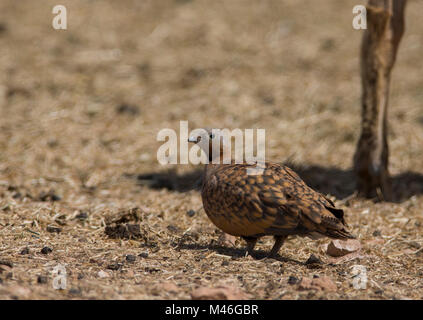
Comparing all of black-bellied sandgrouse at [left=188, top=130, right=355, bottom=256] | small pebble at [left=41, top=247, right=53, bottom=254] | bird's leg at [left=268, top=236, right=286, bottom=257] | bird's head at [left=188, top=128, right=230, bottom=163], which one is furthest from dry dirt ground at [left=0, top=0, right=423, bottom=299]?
bird's head at [left=188, top=128, right=230, bottom=163]

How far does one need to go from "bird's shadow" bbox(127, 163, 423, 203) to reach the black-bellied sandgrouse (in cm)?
226

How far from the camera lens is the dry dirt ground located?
462 cm

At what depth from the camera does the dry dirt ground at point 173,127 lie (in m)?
4.62

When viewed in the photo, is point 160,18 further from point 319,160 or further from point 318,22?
point 319,160

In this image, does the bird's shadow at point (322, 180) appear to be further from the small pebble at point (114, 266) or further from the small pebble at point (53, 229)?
the small pebble at point (114, 266)

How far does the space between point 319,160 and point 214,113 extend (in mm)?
2296

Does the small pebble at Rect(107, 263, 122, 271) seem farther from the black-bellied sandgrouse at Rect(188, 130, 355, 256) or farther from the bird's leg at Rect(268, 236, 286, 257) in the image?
the bird's leg at Rect(268, 236, 286, 257)

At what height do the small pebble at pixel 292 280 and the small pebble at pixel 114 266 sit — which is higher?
the small pebble at pixel 114 266

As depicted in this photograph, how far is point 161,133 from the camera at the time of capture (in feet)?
30.3

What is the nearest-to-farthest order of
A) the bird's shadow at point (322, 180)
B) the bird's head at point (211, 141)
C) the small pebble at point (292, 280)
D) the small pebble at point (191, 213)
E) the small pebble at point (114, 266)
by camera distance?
1. the small pebble at point (292, 280)
2. the small pebble at point (114, 266)
3. the bird's head at point (211, 141)
4. the small pebble at point (191, 213)
5. the bird's shadow at point (322, 180)

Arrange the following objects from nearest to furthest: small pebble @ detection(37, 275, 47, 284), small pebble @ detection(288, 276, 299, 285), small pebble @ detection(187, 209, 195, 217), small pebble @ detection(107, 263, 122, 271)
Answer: small pebble @ detection(37, 275, 47, 284) < small pebble @ detection(288, 276, 299, 285) < small pebble @ detection(107, 263, 122, 271) < small pebble @ detection(187, 209, 195, 217)

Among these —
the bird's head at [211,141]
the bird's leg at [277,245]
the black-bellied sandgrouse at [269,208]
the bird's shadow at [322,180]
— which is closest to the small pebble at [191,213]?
the bird's head at [211,141]

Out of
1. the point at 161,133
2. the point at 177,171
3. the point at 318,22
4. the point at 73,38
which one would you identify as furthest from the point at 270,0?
the point at 177,171

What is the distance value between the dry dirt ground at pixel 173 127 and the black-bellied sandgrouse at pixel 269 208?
293 millimetres
